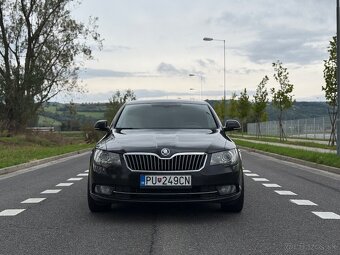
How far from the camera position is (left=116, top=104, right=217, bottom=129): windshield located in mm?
7637

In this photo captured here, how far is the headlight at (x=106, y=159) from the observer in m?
6.27

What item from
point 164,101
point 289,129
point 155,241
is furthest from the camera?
point 289,129

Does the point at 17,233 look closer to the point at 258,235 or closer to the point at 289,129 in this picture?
the point at 258,235

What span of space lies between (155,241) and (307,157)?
13.5m

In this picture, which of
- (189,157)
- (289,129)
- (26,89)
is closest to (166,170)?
(189,157)

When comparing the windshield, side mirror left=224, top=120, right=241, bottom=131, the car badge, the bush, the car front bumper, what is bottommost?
the bush

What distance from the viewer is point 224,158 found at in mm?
6395

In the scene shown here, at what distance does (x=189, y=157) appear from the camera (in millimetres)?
6219

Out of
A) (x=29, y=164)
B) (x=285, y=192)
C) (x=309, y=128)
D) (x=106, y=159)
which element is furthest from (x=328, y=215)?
(x=309, y=128)

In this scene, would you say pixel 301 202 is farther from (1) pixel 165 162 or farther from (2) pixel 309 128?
(2) pixel 309 128

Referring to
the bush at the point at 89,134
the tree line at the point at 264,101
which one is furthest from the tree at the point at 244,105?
the bush at the point at 89,134

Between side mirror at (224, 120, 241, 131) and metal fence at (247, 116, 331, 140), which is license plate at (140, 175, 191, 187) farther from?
metal fence at (247, 116, 331, 140)

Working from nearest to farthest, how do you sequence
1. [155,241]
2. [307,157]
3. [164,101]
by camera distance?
[155,241] → [164,101] → [307,157]

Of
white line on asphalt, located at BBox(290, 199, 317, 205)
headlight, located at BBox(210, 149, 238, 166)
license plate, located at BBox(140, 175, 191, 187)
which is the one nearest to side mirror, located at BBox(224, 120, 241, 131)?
headlight, located at BBox(210, 149, 238, 166)
